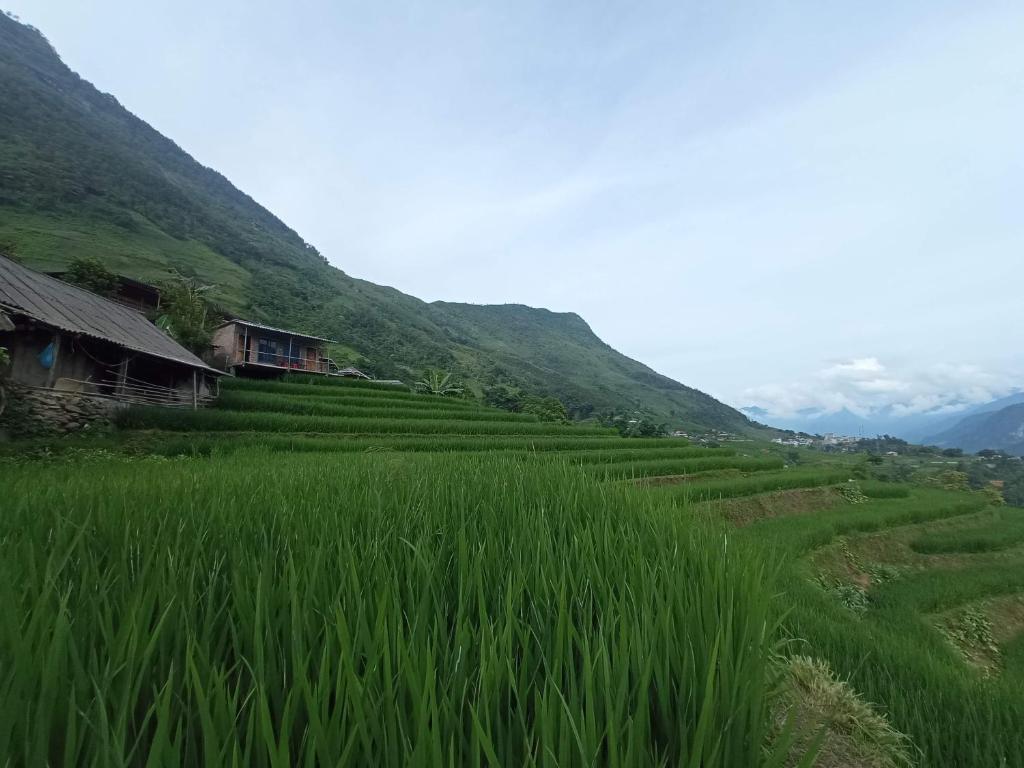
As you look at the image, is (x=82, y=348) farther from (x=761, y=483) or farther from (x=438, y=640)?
(x=761, y=483)

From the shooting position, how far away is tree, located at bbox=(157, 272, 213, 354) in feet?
84.9

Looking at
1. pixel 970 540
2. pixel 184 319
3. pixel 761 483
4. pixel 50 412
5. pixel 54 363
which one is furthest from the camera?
pixel 184 319

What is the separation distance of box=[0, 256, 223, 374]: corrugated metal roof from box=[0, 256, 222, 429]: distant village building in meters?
0.04

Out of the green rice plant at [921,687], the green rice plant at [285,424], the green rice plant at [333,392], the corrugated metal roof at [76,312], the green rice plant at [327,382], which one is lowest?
the green rice plant at [921,687]

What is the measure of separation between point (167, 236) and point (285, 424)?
73462 millimetres

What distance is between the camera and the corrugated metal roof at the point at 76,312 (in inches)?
441

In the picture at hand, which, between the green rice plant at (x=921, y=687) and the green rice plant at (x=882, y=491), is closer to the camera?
the green rice plant at (x=921, y=687)

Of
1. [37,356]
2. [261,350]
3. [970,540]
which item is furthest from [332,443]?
[261,350]

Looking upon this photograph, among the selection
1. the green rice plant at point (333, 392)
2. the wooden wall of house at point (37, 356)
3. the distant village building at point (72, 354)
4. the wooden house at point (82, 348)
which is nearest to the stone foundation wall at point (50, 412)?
the distant village building at point (72, 354)

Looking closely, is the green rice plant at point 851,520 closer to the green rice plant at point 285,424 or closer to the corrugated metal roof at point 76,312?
the green rice plant at point 285,424

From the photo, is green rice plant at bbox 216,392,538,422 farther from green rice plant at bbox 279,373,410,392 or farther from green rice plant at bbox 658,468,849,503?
green rice plant at bbox 658,468,849,503

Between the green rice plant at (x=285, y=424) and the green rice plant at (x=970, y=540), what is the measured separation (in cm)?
1546

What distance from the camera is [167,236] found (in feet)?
225

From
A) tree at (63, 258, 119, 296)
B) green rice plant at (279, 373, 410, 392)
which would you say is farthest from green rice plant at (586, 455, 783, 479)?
tree at (63, 258, 119, 296)
